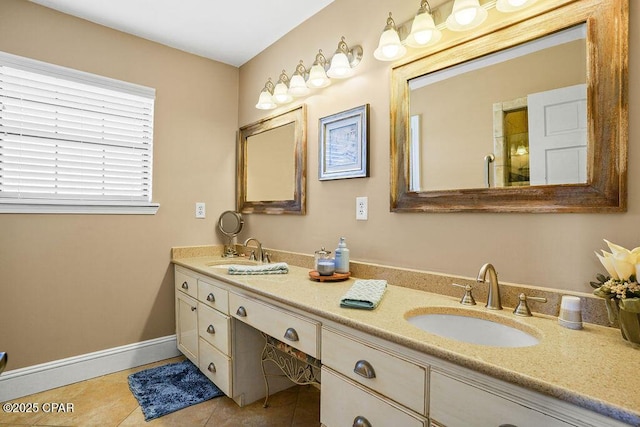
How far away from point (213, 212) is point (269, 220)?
1.89 feet

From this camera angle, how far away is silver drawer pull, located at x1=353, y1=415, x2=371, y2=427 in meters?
1.11

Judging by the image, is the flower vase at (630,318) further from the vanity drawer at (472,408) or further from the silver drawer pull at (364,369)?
the silver drawer pull at (364,369)

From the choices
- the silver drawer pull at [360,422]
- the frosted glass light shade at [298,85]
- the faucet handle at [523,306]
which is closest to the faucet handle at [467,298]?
the faucet handle at [523,306]

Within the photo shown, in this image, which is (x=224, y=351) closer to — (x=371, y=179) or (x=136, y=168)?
(x=371, y=179)

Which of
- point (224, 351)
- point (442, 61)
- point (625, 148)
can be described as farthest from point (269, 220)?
point (625, 148)

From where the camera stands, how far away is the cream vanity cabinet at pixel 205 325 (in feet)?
6.37

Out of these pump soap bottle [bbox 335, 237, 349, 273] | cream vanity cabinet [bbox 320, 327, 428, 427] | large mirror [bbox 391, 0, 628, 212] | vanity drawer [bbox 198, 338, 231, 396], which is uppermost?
large mirror [bbox 391, 0, 628, 212]

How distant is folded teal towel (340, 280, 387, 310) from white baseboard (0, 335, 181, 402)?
189 cm

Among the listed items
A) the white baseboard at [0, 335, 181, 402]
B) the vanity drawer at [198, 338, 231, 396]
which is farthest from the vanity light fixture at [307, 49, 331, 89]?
the white baseboard at [0, 335, 181, 402]

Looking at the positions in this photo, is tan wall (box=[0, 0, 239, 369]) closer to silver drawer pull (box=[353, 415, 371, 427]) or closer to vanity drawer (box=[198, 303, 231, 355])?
vanity drawer (box=[198, 303, 231, 355])

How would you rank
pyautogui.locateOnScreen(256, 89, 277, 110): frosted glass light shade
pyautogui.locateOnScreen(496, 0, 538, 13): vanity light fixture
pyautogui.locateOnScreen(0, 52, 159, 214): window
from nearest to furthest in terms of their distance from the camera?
1. pyautogui.locateOnScreen(496, 0, 538, 13): vanity light fixture
2. pyautogui.locateOnScreen(0, 52, 159, 214): window
3. pyautogui.locateOnScreen(256, 89, 277, 110): frosted glass light shade

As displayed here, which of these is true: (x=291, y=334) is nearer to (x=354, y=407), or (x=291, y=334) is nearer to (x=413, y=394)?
(x=354, y=407)

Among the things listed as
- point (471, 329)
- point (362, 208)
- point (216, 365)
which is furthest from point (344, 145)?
point (216, 365)

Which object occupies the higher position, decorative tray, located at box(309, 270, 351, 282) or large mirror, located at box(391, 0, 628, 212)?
large mirror, located at box(391, 0, 628, 212)
